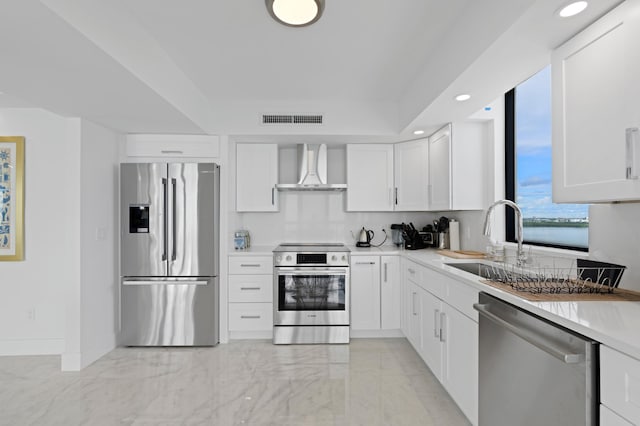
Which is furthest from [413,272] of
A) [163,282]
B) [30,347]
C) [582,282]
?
[30,347]

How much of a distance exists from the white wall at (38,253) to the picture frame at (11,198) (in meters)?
0.04

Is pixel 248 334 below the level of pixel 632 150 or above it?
below

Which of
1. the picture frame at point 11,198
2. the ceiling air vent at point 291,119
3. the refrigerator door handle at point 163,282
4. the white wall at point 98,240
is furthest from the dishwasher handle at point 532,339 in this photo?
the picture frame at point 11,198

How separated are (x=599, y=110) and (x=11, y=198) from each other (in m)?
4.50

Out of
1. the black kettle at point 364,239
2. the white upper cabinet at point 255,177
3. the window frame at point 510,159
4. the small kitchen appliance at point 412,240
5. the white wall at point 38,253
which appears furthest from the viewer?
the black kettle at point 364,239

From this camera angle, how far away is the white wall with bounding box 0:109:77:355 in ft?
10.9

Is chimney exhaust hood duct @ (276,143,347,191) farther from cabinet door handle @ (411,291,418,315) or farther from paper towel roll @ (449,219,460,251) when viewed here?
cabinet door handle @ (411,291,418,315)

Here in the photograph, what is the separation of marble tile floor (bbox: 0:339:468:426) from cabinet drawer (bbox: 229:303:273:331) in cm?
26

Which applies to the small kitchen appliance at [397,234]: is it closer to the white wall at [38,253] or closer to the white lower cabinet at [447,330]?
the white lower cabinet at [447,330]

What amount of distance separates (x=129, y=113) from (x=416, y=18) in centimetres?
239

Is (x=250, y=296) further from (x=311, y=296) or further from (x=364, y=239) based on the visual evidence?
(x=364, y=239)

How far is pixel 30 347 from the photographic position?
3.34m

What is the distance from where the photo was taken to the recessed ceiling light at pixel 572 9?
1389 millimetres

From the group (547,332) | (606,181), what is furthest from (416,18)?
(547,332)
